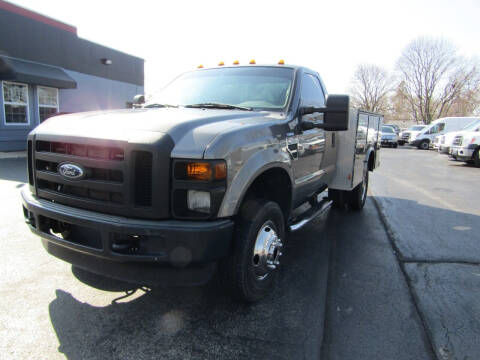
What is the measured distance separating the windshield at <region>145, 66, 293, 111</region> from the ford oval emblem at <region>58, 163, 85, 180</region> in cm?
148

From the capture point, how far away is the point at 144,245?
2.32 meters

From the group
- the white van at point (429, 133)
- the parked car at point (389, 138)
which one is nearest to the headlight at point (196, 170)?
the parked car at point (389, 138)

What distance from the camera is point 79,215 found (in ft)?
8.09

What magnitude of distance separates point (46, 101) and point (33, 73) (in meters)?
1.81

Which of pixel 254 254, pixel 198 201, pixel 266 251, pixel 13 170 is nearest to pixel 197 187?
pixel 198 201

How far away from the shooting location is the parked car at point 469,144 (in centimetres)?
1485

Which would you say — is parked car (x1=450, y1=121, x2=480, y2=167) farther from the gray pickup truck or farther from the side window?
the gray pickup truck

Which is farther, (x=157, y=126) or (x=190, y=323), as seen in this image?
(x=190, y=323)

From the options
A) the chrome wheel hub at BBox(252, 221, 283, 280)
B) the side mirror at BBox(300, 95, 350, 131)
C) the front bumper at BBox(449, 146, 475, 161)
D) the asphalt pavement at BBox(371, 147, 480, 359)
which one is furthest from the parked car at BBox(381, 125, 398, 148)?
the chrome wheel hub at BBox(252, 221, 283, 280)

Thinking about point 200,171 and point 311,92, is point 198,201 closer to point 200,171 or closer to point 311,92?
point 200,171

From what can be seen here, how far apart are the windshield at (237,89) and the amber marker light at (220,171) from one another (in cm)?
140

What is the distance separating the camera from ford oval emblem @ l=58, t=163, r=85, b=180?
251cm

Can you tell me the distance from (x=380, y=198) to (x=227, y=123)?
5.97 meters

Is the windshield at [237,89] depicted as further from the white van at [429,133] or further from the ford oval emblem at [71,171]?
the white van at [429,133]
